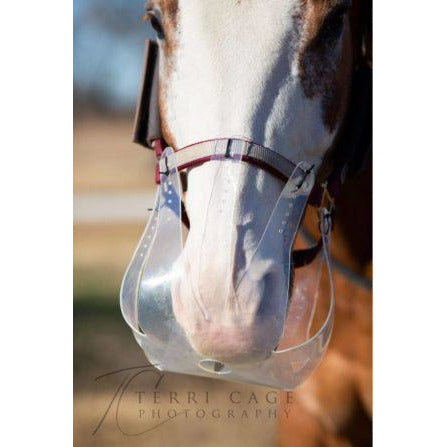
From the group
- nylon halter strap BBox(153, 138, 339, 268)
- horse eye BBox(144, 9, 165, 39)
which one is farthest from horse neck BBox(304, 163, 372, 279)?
horse eye BBox(144, 9, 165, 39)

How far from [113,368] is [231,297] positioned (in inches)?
18.3

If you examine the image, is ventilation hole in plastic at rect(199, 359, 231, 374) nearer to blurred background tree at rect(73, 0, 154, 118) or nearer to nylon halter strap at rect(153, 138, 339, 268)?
nylon halter strap at rect(153, 138, 339, 268)

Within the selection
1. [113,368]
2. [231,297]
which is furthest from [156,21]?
[113,368]

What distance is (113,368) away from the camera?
4.60 ft

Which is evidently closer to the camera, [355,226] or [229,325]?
[229,325]

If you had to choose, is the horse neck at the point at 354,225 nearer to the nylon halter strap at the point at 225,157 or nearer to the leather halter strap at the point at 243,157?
the nylon halter strap at the point at 225,157

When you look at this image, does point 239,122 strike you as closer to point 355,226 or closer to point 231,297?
point 231,297

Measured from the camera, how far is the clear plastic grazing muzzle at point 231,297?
3.47 feet

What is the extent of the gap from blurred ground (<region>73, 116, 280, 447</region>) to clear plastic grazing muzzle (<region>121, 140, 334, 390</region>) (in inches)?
5.2

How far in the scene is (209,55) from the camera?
109 centimetres

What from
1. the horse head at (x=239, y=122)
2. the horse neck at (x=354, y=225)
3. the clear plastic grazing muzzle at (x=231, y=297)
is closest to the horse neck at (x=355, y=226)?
the horse neck at (x=354, y=225)
